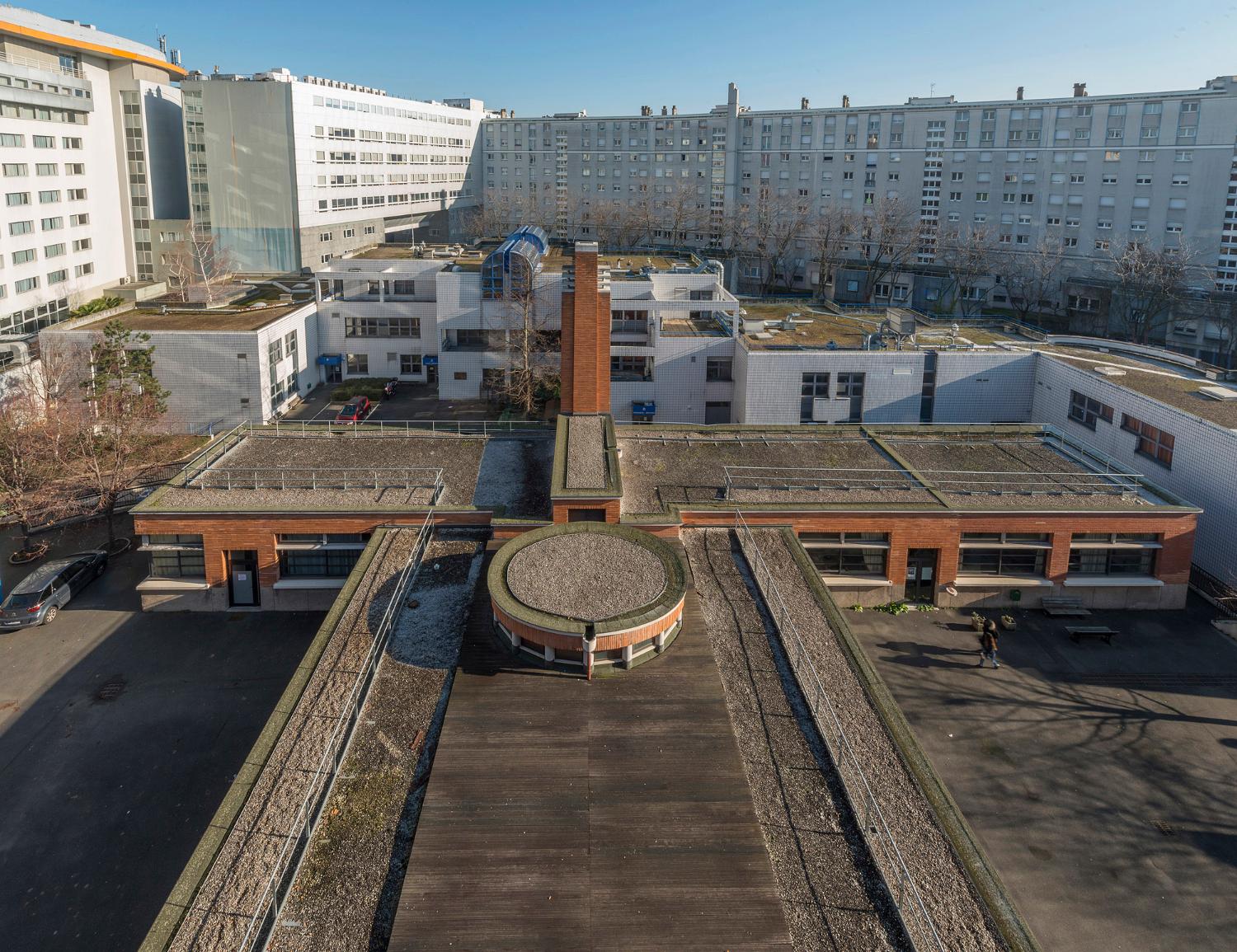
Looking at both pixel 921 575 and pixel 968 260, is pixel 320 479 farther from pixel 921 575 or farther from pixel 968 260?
pixel 968 260

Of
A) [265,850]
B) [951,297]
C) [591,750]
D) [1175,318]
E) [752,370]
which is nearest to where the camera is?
[265,850]

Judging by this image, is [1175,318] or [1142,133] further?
[1142,133]

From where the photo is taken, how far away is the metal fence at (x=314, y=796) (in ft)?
39.8

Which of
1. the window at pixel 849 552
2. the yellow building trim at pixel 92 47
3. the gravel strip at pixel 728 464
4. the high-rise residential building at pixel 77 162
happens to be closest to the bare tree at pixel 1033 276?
the gravel strip at pixel 728 464

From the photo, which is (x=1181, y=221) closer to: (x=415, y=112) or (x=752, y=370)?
(x=752, y=370)

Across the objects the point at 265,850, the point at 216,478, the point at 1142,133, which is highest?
the point at 1142,133

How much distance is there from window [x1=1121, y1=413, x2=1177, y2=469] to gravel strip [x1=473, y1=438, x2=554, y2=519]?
2268 centimetres

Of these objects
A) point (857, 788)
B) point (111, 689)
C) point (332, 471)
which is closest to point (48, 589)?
point (111, 689)

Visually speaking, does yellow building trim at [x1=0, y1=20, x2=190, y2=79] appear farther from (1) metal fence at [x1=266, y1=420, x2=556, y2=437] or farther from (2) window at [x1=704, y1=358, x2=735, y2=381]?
(2) window at [x1=704, y1=358, x2=735, y2=381]

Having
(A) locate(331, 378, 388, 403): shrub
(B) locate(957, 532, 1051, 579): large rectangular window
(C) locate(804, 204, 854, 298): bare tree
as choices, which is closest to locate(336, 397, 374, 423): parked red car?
(A) locate(331, 378, 388, 403): shrub

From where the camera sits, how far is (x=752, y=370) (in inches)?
1560

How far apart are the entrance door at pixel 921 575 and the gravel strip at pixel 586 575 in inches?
439

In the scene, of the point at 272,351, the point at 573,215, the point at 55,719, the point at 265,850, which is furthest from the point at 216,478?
the point at 573,215

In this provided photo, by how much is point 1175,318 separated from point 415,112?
76.6 metres
